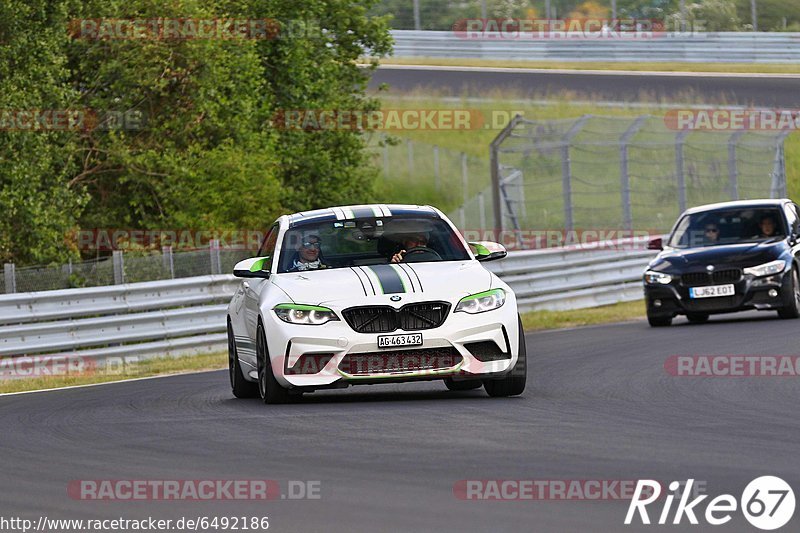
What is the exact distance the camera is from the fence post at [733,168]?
30578 mm

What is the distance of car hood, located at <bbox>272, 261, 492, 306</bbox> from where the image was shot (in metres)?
11.2

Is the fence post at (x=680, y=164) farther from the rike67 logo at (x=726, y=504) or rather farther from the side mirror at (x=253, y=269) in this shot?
the rike67 logo at (x=726, y=504)

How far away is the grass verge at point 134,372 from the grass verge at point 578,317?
16.4ft

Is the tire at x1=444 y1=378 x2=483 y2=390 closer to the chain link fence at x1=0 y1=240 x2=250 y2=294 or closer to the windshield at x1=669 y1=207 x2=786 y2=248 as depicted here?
the windshield at x1=669 y1=207 x2=786 y2=248

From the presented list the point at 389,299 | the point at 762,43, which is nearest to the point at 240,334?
the point at 389,299

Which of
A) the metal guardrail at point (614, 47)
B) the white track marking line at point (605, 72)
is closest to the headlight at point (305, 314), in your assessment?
the metal guardrail at point (614, 47)

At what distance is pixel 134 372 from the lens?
61.0 feet

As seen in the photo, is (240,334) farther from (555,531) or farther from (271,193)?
(271,193)

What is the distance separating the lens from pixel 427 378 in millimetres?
11086

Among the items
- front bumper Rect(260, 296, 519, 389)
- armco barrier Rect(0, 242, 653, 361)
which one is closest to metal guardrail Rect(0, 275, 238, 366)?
armco barrier Rect(0, 242, 653, 361)

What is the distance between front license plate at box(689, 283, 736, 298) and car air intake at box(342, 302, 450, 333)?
8.83m

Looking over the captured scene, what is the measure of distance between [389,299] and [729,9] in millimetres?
36716

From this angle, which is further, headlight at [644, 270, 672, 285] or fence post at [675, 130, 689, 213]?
fence post at [675, 130, 689, 213]

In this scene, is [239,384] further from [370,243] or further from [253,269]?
[370,243]
